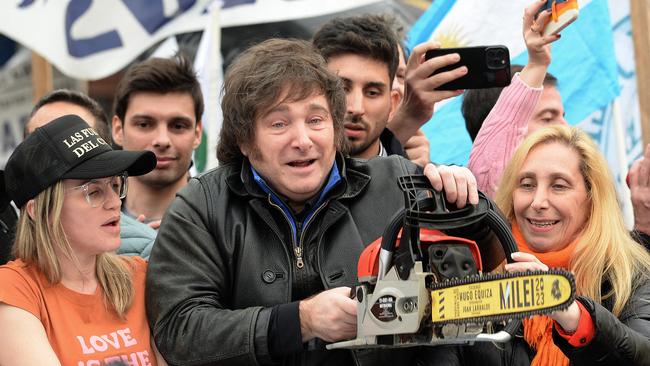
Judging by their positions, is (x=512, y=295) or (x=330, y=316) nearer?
(x=512, y=295)

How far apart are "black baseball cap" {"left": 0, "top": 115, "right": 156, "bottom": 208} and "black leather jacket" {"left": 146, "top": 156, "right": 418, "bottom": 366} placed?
0.79 feet

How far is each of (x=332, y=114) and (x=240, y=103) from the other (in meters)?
0.27

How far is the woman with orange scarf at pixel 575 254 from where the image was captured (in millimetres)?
3145

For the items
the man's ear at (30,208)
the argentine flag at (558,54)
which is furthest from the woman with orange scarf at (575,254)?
the argentine flag at (558,54)

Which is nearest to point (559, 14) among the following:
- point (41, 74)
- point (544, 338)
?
point (544, 338)

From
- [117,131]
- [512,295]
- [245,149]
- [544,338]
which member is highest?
[117,131]

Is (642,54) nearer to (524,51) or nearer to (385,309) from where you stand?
(524,51)

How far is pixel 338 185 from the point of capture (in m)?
3.29

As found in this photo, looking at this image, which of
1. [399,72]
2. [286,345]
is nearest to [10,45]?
[399,72]

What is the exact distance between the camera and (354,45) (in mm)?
4457

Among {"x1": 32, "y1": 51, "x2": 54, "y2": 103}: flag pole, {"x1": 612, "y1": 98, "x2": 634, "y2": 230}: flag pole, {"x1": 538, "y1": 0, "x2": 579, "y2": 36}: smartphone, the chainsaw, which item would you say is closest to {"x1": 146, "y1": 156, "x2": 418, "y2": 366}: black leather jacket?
the chainsaw

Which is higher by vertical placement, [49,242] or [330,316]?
[49,242]

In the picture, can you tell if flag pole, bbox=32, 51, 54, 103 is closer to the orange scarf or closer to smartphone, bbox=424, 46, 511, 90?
smartphone, bbox=424, 46, 511, 90

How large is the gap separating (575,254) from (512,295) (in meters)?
1.22
